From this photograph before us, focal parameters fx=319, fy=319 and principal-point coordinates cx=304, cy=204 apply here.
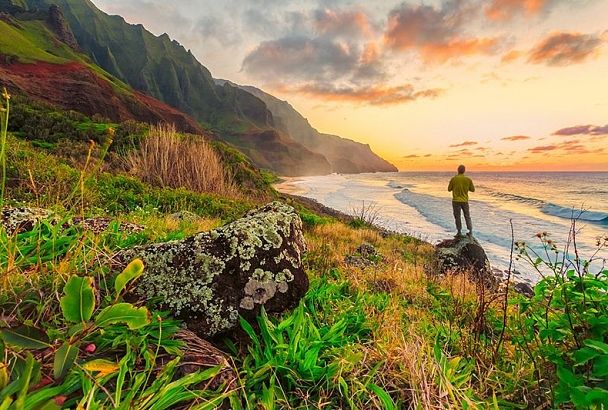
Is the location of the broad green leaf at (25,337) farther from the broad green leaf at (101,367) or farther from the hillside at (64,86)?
the hillside at (64,86)

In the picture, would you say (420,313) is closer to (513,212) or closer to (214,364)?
(214,364)

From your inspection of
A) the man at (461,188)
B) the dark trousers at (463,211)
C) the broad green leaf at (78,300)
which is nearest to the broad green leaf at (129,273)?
the broad green leaf at (78,300)

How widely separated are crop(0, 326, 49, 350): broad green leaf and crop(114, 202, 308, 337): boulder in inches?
31.7

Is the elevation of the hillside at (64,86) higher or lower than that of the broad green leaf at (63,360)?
higher

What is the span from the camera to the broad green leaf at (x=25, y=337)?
1156 millimetres

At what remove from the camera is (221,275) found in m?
2.33

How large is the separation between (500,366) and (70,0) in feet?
545

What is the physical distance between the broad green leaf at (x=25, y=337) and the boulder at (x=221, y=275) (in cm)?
81

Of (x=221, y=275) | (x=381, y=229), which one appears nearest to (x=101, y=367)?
(x=221, y=275)

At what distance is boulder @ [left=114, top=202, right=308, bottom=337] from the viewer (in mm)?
2096

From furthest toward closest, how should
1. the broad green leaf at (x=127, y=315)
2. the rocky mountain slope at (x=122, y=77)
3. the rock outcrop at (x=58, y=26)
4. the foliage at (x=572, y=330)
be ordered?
the rock outcrop at (x=58, y=26), the rocky mountain slope at (x=122, y=77), the foliage at (x=572, y=330), the broad green leaf at (x=127, y=315)

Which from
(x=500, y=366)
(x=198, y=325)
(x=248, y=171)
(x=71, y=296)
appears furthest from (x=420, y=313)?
(x=248, y=171)

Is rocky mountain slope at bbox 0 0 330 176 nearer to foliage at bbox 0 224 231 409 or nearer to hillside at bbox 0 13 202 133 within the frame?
hillside at bbox 0 13 202 133

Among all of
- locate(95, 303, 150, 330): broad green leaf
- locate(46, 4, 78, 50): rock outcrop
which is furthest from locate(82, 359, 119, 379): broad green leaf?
locate(46, 4, 78, 50): rock outcrop
